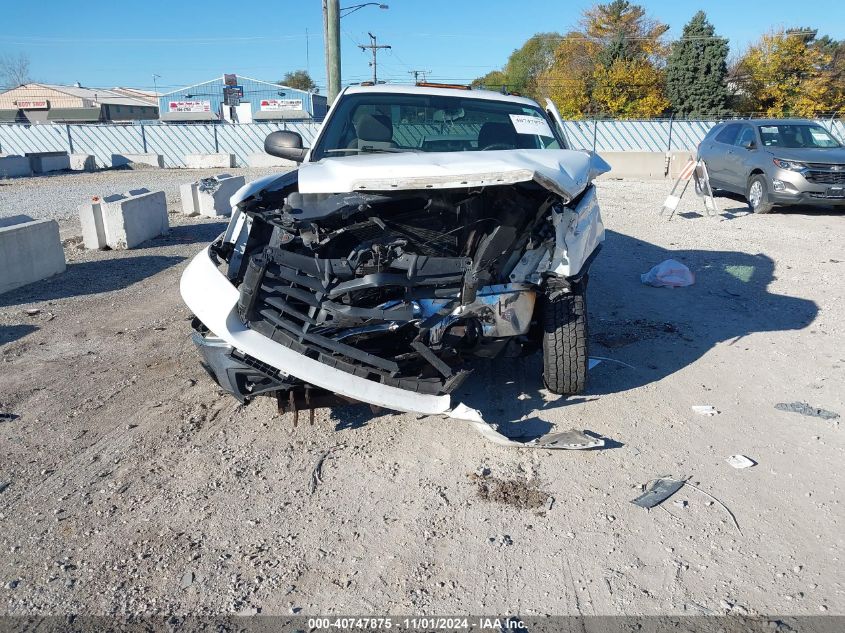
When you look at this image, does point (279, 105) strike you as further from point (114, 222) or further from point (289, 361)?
point (289, 361)

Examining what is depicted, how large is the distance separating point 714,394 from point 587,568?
2.24 m

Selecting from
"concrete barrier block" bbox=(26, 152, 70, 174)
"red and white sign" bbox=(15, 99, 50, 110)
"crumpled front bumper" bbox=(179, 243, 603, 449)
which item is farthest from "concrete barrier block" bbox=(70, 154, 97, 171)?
"red and white sign" bbox=(15, 99, 50, 110)

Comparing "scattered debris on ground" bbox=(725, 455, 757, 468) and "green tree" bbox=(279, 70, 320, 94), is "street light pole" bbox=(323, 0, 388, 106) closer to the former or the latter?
"scattered debris on ground" bbox=(725, 455, 757, 468)

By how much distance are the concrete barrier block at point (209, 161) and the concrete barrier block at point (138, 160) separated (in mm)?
1170

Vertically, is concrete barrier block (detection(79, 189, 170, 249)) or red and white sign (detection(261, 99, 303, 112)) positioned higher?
red and white sign (detection(261, 99, 303, 112))

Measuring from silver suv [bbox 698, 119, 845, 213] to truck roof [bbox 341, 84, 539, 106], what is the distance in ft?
27.1

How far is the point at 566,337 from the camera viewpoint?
4.09 m

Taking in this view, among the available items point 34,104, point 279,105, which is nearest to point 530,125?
point 279,105

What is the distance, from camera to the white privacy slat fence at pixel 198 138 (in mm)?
29328

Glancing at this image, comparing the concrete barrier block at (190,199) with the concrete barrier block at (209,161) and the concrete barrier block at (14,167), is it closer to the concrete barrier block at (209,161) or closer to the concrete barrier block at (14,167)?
the concrete barrier block at (14,167)

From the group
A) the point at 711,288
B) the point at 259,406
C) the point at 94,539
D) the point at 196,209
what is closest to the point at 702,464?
the point at 259,406

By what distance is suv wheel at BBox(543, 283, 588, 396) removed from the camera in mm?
4062

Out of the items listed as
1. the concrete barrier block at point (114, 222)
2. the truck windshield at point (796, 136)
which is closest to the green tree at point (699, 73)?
the truck windshield at point (796, 136)

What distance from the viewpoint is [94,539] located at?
2.90 meters
